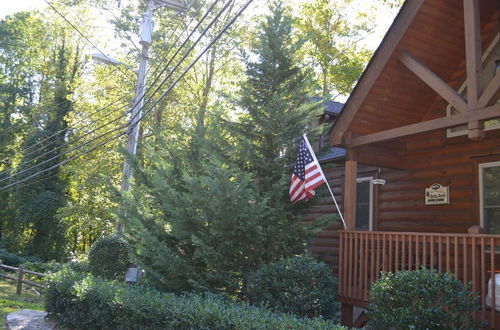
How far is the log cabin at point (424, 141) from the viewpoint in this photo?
23.9 feet

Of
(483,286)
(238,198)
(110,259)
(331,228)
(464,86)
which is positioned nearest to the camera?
(483,286)

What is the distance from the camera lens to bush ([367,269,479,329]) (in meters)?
5.79

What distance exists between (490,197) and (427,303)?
149 inches

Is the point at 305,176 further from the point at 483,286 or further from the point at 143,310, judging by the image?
the point at 143,310

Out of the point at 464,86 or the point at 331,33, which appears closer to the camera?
Answer: the point at 464,86

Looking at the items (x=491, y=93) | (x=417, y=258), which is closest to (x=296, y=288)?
(x=417, y=258)

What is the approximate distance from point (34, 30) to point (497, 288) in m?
35.7

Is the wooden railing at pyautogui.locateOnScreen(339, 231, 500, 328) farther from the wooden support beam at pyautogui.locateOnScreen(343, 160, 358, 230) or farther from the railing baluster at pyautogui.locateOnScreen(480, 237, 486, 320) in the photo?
the wooden support beam at pyautogui.locateOnScreen(343, 160, 358, 230)

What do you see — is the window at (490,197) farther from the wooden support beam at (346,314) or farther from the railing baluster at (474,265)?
the wooden support beam at (346,314)

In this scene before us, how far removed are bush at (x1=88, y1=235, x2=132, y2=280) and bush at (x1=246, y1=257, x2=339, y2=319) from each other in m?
6.11

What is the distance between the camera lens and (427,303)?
19.3 ft

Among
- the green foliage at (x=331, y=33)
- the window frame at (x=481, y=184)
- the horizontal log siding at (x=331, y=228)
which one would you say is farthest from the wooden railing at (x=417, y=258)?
the green foliage at (x=331, y=33)

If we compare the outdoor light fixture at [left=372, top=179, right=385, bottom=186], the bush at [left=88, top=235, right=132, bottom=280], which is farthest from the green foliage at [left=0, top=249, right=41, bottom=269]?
the outdoor light fixture at [left=372, top=179, right=385, bottom=186]

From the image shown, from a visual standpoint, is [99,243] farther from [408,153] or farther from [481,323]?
[481,323]
